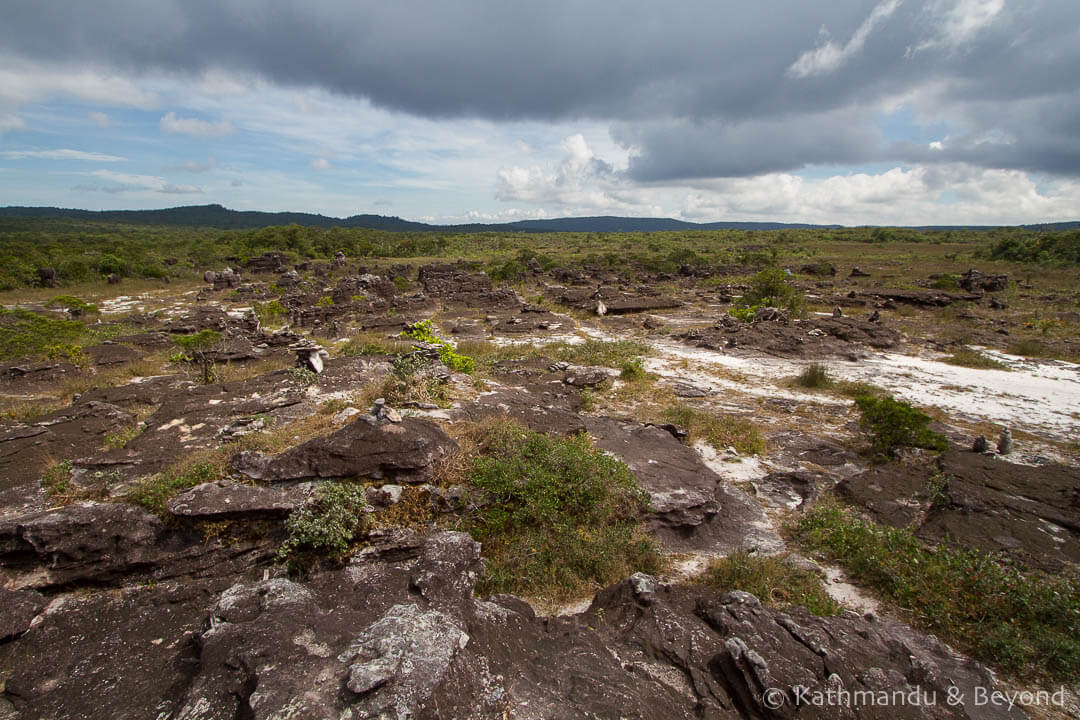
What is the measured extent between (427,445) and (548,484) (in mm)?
1772

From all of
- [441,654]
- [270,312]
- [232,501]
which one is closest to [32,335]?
[270,312]

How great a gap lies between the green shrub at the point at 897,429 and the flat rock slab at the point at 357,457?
800 centimetres

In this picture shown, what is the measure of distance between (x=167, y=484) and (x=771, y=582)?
23.6 ft

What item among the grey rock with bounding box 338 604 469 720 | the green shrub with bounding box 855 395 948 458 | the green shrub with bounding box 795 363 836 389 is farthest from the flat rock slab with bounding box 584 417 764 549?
the green shrub with bounding box 795 363 836 389

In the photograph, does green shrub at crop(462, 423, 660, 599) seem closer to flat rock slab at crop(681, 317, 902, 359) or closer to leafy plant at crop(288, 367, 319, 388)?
leafy plant at crop(288, 367, 319, 388)

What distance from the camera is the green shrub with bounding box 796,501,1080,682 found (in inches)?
175

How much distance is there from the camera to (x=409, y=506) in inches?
236

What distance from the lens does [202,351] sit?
1377 centimetres

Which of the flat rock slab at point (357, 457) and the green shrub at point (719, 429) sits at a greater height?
the flat rock slab at point (357, 457)

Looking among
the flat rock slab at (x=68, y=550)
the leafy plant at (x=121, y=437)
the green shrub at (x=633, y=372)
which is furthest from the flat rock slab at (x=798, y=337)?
the flat rock slab at (x=68, y=550)

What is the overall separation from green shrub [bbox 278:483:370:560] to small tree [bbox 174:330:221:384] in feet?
28.4

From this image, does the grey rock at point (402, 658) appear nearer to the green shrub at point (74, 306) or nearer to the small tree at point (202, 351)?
the small tree at point (202, 351)

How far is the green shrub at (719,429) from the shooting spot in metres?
9.36

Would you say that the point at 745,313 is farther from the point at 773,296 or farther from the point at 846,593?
the point at 846,593
